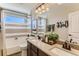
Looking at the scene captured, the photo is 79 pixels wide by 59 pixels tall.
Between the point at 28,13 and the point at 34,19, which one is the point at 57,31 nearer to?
the point at 34,19

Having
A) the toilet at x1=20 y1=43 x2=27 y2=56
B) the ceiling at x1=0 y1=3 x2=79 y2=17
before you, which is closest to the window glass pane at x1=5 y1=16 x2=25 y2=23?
the ceiling at x1=0 y1=3 x2=79 y2=17

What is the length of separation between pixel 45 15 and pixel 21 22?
47cm

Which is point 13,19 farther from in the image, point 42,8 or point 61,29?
point 61,29

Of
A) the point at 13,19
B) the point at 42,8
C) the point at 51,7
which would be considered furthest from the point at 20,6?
the point at 51,7

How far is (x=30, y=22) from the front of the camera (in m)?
1.86

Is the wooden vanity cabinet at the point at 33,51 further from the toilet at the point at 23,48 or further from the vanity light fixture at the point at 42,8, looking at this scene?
the vanity light fixture at the point at 42,8

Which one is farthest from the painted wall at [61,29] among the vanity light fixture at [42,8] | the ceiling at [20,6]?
the ceiling at [20,6]

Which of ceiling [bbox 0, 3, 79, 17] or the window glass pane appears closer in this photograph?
ceiling [bbox 0, 3, 79, 17]

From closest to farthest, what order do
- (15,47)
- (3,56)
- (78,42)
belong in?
(78,42), (3,56), (15,47)

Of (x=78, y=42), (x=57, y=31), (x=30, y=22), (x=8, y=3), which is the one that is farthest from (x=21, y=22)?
(x=78, y=42)

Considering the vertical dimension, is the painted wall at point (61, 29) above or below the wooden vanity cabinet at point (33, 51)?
above

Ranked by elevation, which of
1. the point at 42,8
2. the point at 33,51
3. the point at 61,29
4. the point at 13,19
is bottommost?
the point at 33,51

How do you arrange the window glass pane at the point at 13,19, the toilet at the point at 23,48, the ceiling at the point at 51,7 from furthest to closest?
the toilet at the point at 23,48 → the window glass pane at the point at 13,19 → the ceiling at the point at 51,7

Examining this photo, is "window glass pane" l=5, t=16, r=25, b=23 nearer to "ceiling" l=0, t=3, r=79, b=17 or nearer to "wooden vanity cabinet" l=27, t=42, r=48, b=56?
"ceiling" l=0, t=3, r=79, b=17
